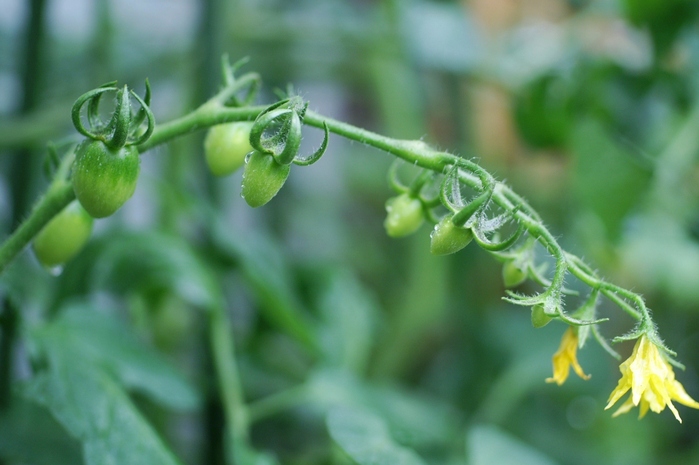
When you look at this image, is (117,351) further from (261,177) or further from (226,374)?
(261,177)

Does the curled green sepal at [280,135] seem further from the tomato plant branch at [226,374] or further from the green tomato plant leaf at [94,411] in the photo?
the tomato plant branch at [226,374]

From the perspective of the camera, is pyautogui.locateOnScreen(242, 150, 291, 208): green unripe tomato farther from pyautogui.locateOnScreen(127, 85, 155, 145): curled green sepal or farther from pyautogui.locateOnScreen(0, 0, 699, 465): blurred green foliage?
pyautogui.locateOnScreen(0, 0, 699, 465): blurred green foliage

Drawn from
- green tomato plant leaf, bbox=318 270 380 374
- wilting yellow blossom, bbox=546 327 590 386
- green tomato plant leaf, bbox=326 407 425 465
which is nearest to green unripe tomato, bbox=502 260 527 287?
wilting yellow blossom, bbox=546 327 590 386

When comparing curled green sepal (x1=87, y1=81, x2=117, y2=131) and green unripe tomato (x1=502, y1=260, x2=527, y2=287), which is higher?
curled green sepal (x1=87, y1=81, x2=117, y2=131)

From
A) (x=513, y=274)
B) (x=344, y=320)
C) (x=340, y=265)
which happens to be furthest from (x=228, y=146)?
(x=340, y=265)

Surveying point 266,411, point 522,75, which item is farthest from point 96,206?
point 522,75

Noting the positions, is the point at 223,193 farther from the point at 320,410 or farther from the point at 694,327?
the point at 694,327

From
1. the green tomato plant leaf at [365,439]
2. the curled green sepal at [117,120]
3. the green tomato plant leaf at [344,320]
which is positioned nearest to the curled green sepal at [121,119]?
the curled green sepal at [117,120]
